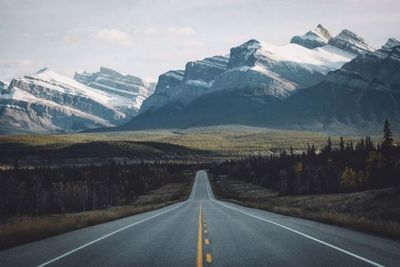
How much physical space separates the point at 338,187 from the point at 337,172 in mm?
12613

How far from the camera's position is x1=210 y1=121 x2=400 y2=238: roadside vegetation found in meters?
35.5

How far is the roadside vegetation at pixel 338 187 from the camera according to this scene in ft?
117

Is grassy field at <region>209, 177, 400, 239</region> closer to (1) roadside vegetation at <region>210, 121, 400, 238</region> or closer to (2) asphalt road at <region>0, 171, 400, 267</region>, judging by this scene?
(1) roadside vegetation at <region>210, 121, 400, 238</region>

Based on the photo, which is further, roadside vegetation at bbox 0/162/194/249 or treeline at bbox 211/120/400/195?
roadside vegetation at bbox 0/162/194/249

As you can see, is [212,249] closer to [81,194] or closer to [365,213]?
[365,213]

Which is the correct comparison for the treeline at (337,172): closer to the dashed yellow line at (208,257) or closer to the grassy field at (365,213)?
the grassy field at (365,213)

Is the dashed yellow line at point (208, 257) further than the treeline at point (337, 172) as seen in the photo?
No

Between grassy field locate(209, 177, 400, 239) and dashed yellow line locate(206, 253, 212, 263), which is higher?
→ dashed yellow line locate(206, 253, 212, 263)

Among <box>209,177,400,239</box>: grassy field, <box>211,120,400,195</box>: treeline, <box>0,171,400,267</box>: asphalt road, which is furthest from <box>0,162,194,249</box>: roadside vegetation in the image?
<box>211,120,400,195</box>: treeline

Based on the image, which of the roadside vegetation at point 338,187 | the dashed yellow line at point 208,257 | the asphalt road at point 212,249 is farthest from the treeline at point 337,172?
the dashed yellow line at point 208,257

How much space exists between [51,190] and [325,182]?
6507 cm

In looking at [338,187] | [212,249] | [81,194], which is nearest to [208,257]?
[212,249]

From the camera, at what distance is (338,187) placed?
99.3 meters

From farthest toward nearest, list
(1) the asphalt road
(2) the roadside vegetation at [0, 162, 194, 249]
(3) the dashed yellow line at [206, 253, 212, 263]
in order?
(2) the roadside vegetation at [0, 162, 194, 249], (3) the dashed yellow line at [206, 253, 212, 263], (1) the asphalt road
